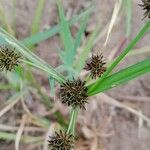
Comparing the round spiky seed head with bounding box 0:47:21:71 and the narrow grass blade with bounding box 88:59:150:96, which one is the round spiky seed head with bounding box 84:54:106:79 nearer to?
the narrow grass blade with bounding box 88:59:150:96

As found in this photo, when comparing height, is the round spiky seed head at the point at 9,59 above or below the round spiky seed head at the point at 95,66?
below

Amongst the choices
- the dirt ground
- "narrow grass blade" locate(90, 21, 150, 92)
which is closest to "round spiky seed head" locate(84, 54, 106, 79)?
"narrow grass blade" locate(90, 21, 150, 92)

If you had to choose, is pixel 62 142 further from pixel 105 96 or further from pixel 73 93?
pixel 105 96

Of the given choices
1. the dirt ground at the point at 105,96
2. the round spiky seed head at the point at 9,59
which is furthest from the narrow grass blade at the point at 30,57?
the dirt ground at the point at 105,96

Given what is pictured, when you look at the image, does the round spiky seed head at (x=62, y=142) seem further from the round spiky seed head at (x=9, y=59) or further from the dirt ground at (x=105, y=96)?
the dirt ground at (x=105, y=96)

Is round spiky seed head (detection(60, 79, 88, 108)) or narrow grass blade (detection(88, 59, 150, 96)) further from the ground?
narrow grass blade (detection(88, 59, 150, 96))

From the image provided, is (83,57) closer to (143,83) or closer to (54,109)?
(54,109)
